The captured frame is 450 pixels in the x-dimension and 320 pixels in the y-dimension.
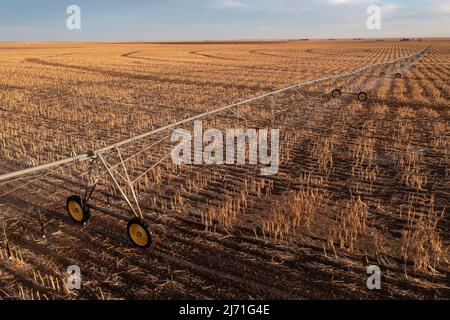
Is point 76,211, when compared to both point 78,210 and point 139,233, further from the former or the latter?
point 139,233

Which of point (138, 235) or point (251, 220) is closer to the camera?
point (138, 235)

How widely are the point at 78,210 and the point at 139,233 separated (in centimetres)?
158

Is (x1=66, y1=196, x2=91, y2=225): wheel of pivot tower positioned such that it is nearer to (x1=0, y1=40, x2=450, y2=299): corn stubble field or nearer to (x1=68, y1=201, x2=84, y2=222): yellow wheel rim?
(x1=68, y1=201, x2=84, y2=222): yellow wheel rim

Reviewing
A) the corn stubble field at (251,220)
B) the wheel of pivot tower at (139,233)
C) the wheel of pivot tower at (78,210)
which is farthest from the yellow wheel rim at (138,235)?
the wheel of pivot tower at (78,210)

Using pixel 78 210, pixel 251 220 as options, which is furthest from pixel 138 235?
pixel 251 220

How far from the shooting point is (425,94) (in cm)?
2133

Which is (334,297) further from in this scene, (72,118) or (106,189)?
(72,118)

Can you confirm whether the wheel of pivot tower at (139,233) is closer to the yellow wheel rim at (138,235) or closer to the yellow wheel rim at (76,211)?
the yellow wheel rim at (138,235)

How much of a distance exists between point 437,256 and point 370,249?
1.01m

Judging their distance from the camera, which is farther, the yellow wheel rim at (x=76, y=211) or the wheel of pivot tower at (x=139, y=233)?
the yellow wheel rim at (x=76, y=211)

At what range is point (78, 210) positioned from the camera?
661 centimetres

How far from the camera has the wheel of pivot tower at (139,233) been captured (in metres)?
5.71

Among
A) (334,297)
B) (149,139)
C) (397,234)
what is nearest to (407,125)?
(397,234)

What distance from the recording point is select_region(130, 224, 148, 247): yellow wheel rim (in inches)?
226
